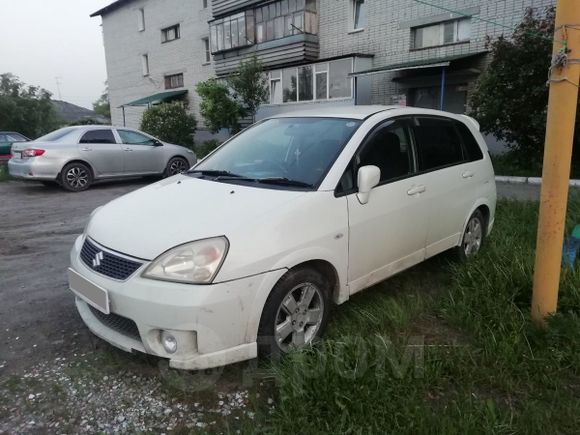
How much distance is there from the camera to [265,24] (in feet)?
68.8

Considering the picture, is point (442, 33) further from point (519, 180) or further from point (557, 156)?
point (557, 156)

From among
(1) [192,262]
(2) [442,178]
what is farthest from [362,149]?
(1) [192,262]

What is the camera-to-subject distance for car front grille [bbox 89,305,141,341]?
2.67 metres

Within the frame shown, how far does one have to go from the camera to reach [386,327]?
10.6ft

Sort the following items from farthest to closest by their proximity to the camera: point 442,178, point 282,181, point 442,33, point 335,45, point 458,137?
→ point 335,45 < point 442,33 < point 458,137 < point 442,178 < point 282,181

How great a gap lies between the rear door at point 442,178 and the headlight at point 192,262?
197cm

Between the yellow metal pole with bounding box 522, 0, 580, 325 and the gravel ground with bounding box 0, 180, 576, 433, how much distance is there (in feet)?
6.37

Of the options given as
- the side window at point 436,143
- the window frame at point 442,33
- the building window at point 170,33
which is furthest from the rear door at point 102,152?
the building window at point 170,33

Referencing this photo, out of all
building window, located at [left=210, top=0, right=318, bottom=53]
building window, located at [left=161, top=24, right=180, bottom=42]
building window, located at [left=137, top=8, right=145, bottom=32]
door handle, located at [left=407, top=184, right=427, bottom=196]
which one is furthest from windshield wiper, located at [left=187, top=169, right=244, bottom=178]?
building window, located at [left=137, top=8, right=145, bottom=32]

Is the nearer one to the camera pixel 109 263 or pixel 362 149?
pixel 109 263

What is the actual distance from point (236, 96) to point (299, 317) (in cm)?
1658

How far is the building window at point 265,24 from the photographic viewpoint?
1941 cm

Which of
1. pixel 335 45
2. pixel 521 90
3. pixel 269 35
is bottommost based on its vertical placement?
pixel 521 90

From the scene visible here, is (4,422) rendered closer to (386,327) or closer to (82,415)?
(82,415)
